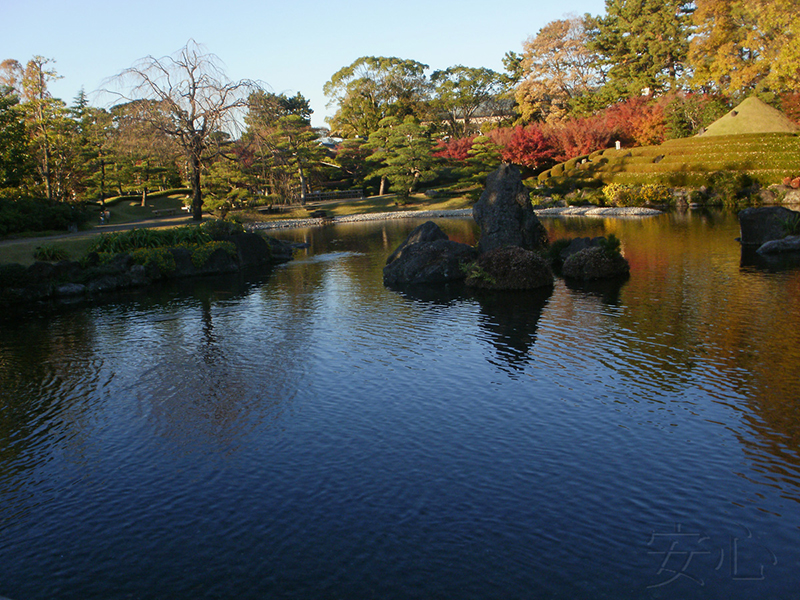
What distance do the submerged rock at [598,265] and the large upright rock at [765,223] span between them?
7.95 metres

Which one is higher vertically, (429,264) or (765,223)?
(765,223)

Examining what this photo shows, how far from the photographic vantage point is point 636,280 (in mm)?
20641

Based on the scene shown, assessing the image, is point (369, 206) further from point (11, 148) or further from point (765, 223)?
point (765, 223)

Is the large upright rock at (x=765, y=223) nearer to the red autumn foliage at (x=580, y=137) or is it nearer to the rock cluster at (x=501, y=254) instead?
the rock cluster at (x=501, y=254)

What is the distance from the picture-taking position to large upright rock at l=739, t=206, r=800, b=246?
82.2ft

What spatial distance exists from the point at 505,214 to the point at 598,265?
537 cm

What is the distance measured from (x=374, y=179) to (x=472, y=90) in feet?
74.4

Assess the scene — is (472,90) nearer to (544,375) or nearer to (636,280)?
(636,280)

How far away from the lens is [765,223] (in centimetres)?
2522

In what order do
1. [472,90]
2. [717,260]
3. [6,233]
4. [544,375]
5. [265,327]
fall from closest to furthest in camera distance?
[544,375] → [265,327] → [717,260] → [6,233] → [472,90]

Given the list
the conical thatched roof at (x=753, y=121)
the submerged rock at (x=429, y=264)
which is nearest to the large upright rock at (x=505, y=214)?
the submerged rock at (x=429, y=264)

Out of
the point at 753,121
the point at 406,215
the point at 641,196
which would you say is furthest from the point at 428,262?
the point at 753,121

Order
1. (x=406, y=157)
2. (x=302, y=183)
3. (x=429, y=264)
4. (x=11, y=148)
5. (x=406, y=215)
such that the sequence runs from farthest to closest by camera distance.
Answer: (x=302, y=183), (x=406, y=157), (x=406, y=215), (x=11, y=148), (x=429, y=264)

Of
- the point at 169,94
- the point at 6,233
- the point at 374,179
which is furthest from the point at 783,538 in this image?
the point at 374,179
